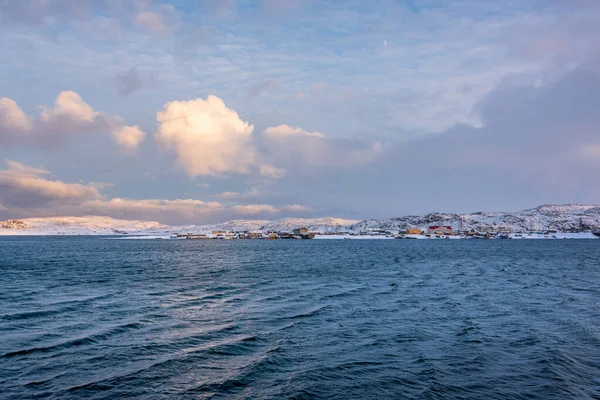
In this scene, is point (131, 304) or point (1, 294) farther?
point (1, 294)

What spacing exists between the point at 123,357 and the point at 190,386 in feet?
19.5

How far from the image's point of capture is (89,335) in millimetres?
26281

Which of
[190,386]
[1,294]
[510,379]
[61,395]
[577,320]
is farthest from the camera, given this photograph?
[1,294]

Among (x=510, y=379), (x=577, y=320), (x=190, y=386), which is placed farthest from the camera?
(x=577, y=320)

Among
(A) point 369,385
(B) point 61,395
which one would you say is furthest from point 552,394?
(B) point 61,395

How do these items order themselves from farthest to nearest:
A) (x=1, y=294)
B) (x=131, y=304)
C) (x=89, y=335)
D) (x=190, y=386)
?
1. (x=1, y=294)
2. (x=131, y=304)
3. (x=89, y=335)
4. (x=190, y=386)

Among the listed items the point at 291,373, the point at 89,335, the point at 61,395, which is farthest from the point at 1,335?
the point at 291,373

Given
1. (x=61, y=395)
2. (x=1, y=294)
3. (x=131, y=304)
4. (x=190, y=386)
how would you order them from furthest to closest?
(x=1, y=294), (x=131, y=304), (x=190, y=386), (x=61, y=395)

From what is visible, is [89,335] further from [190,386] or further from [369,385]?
[369,385]

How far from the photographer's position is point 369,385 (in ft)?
60.1

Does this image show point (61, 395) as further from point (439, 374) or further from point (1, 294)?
A: point (1, 294)

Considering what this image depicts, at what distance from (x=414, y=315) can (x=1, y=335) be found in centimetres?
2849

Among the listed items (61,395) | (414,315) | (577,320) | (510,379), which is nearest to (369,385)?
(510,379)

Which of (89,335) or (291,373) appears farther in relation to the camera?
(89,335)
